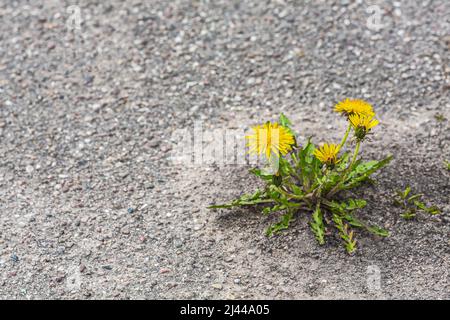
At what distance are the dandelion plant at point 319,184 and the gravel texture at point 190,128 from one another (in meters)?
0.08

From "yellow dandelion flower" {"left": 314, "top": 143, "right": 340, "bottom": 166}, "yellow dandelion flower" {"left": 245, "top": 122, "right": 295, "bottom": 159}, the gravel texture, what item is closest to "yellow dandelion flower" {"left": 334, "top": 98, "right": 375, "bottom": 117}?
"yellow dandelion flower" {"left": 314, "top": 143, "right": 340, "bottom": 166}

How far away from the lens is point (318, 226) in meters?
4.05

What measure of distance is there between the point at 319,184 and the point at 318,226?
0.23 metres

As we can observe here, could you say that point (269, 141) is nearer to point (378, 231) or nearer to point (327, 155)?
point (327, 155)

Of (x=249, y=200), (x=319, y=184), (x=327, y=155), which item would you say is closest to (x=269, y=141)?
(x=327, y=155)

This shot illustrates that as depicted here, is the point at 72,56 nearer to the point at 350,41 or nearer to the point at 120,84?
the point at 120,84

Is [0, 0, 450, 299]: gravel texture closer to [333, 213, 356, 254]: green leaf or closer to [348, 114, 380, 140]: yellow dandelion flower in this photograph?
[333, 213, 356, 254]: green leaf

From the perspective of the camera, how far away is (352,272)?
391cm

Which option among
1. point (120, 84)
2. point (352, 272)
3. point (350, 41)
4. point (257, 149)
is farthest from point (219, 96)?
point (352, 272)

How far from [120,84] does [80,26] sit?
2.59 ft

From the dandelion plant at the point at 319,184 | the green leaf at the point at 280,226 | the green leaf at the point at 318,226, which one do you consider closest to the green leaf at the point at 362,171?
the dandelion plant at the point at 319,184

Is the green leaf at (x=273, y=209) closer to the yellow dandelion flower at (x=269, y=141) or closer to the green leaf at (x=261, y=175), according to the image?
the green leaf at (x=261, y=175)

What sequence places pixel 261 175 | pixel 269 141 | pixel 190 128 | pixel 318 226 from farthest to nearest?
pixel 190 128
pixel 261 175
pixel 318 226
pixel 269 141

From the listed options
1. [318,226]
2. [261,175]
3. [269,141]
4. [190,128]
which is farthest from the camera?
[190,128]
